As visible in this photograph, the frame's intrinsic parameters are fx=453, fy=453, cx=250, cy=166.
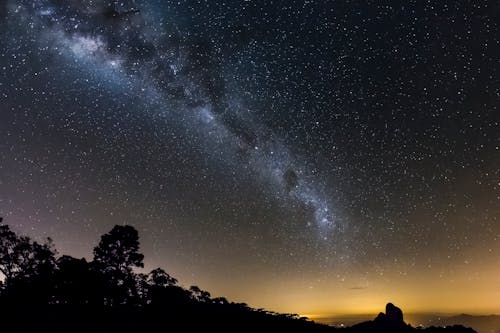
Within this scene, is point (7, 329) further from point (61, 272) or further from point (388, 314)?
point (388, 314)

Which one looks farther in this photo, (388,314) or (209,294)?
(209,294)

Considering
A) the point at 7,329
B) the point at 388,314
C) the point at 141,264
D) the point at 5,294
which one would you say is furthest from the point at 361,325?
the point at 5,294

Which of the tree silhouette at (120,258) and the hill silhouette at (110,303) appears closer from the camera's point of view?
the hill silhouette at (110,303)

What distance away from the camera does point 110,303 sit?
1374 inches

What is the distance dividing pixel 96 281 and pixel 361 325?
19.8 metres

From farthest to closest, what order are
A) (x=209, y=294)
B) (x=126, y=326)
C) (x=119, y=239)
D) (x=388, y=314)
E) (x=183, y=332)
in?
(x=209, y=294) < (x=119, y=239) < (x=388, y=314) < (x=126, y=326) < (x=183, y=332)

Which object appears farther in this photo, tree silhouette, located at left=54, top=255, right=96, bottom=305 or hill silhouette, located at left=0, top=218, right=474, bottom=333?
tree silhouette, located at left=54, top=255, right=96, bottom=305

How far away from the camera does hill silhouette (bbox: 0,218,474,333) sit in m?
23.9

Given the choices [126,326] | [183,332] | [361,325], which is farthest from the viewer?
[361,325]

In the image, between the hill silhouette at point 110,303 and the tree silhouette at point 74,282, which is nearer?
the hill silhouette at point 110,303

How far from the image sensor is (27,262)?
1385 inches

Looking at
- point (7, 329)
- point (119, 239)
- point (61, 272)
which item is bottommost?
point (7, 329)

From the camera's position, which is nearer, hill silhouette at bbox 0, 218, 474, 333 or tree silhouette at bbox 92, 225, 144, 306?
hill silhouette at bbox 0, 218, 474, 333

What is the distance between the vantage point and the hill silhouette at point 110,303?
23.9 metres
